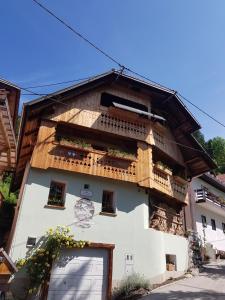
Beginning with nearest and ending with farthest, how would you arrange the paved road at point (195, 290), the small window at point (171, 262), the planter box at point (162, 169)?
the paved road at point (195, 290) → the small window at point (171, 262) → the planter box at point (162, 169)

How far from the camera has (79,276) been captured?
11867 millimetres

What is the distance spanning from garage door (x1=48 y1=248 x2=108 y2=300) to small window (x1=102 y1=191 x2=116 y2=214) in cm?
206

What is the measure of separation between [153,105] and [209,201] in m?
10.5

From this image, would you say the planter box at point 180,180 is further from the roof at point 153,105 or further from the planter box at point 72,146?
the planter box at point 72,146

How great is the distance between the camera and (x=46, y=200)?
12.5 m

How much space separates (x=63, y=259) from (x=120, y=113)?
7.99 metres

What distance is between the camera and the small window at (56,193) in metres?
13.1

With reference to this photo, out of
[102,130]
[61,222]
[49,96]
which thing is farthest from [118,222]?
[49,96]

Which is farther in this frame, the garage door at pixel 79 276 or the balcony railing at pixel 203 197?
the balcony railing at pixel 203 197

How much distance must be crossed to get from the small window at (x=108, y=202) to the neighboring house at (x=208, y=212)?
9211 mm

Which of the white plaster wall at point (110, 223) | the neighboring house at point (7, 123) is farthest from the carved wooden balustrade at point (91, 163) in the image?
the neighboring house at point (7, 123)

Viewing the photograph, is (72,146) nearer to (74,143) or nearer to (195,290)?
(74,143)

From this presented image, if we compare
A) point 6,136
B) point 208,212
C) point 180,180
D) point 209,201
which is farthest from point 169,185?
point 208,212

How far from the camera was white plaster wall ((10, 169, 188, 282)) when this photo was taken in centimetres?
1195
